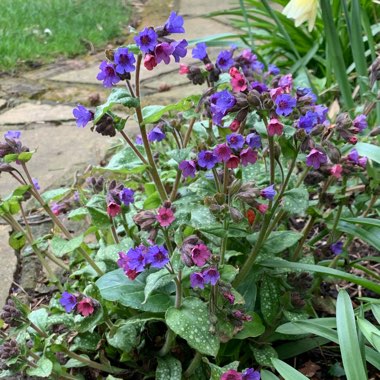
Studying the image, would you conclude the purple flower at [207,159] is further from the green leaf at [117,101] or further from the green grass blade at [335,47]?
the green grass blade at [335,47]

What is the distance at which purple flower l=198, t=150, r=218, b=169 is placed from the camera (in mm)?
1298

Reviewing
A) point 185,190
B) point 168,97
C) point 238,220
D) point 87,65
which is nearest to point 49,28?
point 87,65

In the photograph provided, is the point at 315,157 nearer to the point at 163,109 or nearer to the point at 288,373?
the point at 163,109

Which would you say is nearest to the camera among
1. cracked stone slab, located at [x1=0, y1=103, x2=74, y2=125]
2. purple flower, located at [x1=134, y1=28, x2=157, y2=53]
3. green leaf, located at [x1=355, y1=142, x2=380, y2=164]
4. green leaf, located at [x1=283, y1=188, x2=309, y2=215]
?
purple flower, located at [x1=134, y1=28, x2=157, y2=53]

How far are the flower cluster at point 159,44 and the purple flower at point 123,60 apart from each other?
33mm

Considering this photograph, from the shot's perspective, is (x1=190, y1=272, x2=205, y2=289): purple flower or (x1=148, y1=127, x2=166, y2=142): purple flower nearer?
(x1=190, y1=272, x2=205, y2=289): purple flower

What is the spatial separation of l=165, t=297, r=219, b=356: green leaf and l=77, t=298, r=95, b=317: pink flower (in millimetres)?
177

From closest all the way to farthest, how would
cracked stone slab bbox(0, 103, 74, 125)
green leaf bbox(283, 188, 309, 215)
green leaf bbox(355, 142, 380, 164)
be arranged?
green leaf bbox(283, 188, 309, 215) → green leaf bbox(355, 142, 380, 164) → cracked stone slab bbox(0, 103, 74, 125)

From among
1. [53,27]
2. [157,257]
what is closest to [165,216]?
[157,257]

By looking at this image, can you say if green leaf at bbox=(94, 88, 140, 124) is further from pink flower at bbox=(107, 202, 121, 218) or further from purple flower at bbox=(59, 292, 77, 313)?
purple flower at bbox=(59, 292, 77, 313)

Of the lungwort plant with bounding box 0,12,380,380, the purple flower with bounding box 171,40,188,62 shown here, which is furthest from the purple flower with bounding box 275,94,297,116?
the purple flower with bounding box 171,40,188,62

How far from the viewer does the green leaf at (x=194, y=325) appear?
1284mm

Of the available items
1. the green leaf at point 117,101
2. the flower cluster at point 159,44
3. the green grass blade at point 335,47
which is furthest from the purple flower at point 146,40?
the green grass blade at point 335,47

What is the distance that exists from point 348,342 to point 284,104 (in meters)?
0.50
